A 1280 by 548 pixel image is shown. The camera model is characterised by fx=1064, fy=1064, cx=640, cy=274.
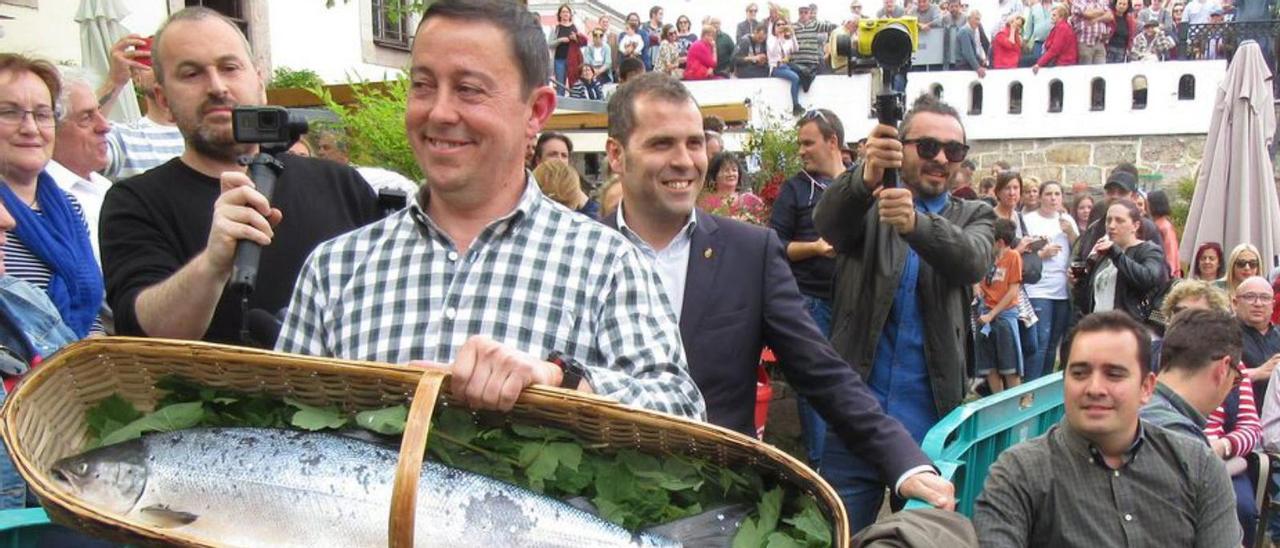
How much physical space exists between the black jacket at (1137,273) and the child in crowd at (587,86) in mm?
9391

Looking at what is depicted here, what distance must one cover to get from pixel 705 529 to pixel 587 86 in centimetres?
1523

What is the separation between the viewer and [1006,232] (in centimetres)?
898

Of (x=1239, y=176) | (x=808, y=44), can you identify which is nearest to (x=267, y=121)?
(x=1239, y=176)

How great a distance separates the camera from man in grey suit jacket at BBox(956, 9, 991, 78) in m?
18.3

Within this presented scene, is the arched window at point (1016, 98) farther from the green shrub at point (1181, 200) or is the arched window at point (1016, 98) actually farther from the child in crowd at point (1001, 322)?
the child in crowd at point (1001, 322)

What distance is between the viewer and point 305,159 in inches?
121

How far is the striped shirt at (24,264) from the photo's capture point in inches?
134

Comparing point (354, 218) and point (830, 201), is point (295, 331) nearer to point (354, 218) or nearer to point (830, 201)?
point (354, 218)

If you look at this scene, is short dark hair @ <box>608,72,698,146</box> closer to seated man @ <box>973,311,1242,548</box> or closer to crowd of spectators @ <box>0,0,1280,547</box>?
crowd of spectators @ <box>0,0,1280,547</box>

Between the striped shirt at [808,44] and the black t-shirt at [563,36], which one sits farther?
the striped shirt at [808,44]

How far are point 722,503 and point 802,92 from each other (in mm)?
16789

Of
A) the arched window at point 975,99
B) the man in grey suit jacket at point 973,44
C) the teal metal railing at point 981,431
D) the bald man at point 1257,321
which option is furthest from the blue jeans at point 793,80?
the teal metal railing at point 981,431

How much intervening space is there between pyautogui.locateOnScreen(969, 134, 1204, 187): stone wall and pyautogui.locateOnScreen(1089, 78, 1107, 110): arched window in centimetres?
60

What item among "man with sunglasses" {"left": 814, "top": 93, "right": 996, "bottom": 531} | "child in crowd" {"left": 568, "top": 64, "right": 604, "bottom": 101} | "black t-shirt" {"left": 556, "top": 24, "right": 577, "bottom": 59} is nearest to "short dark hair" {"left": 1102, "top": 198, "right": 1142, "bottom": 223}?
"man with sunglasses" {"left": 814, "top": 93, "right": 996, "bottom": 531}
